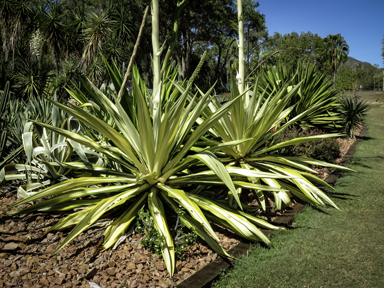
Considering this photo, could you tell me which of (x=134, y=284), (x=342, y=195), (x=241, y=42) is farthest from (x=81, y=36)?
(x=134, y=284)

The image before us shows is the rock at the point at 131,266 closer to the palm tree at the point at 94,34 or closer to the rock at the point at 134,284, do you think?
the rock at the point at 134,284

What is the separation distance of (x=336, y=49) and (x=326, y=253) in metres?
50.1

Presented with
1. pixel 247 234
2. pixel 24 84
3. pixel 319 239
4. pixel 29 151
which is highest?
pixel 24 84

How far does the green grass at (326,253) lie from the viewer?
2535 mm

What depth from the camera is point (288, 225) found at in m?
3.51

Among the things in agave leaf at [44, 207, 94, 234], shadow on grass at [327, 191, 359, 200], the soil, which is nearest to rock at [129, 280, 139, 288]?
the soil

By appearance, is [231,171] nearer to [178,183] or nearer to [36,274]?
[178,183]

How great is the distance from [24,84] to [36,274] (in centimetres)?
843

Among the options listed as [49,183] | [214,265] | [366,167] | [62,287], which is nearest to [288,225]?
[214,265]

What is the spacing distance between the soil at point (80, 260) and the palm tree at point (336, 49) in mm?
49954

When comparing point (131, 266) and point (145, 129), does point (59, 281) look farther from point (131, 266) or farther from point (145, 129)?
point (145, 129)

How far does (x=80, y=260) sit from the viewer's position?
257 cm

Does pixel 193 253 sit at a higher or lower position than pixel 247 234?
lower

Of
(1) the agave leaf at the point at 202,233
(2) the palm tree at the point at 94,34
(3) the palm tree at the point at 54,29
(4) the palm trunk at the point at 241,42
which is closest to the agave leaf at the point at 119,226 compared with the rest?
(1) the agave leaf at the point at 202,233
